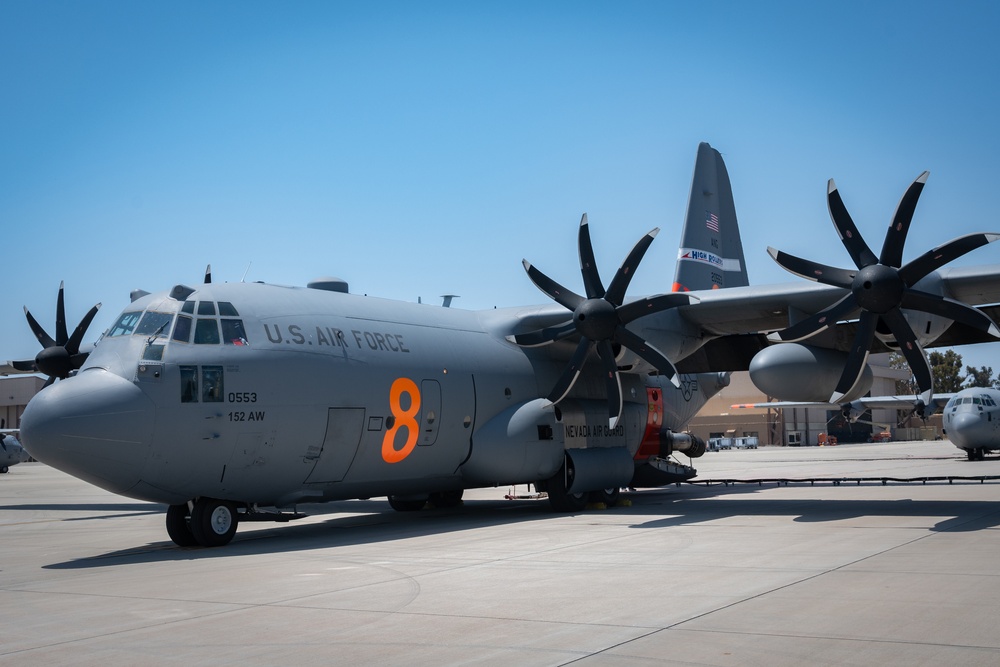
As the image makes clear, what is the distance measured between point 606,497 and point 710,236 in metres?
8.81

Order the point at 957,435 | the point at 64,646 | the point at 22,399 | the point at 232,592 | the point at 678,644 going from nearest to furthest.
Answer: the point at 678,644 → the point at 64,646 → the point at 232,592 → the point at 957,435 → the point at 22,399

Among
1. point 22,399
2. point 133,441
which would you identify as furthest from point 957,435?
point 22,399

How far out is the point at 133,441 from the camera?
542 inches

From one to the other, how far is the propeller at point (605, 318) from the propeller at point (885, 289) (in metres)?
2.53

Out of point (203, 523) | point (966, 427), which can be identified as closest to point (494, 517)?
point (203, 523)

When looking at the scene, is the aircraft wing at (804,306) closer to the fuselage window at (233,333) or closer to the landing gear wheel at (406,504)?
the landing gear wheel at (406,504)

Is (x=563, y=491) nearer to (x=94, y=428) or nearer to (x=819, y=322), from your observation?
(x=819, y=322)

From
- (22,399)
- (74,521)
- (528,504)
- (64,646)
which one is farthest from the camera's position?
(22,399)

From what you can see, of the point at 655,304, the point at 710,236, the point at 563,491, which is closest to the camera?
the point at 655,304

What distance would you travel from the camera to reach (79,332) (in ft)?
79.4

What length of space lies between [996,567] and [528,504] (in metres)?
14.3

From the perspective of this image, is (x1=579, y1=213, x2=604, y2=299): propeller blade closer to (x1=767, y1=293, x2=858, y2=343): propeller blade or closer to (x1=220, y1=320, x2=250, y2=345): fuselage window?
(x1=767, y1=293, x2=858, y2=343): propeller blade

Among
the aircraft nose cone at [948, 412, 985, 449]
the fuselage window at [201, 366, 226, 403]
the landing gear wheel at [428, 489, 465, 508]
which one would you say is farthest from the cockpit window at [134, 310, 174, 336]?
the aircraft nose cone at [948, 412, 985, 449]

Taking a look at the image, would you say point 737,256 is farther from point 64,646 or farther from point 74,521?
point 64,646
